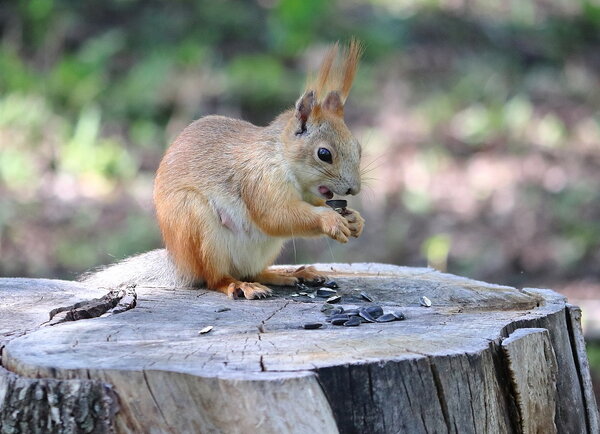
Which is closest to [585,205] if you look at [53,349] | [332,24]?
[332,24]

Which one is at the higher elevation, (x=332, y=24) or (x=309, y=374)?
(x=332, y=24)

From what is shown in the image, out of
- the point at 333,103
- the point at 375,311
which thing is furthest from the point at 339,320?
the point at 333,103

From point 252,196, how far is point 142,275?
0.49m

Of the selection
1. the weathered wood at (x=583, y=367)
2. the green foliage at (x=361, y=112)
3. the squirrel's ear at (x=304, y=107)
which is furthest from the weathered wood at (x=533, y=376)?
the green foliage at (x=361, y=112)

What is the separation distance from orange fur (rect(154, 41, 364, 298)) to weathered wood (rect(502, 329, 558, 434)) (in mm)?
882

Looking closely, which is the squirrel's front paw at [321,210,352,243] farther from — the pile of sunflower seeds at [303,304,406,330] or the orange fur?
the pile of sunflower seeds at [303,304,406,330]

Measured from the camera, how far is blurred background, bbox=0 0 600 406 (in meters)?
6.00

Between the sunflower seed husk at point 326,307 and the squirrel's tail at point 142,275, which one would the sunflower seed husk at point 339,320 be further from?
the squirrel's tail at point 142,275

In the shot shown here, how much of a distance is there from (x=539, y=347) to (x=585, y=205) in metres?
4.24

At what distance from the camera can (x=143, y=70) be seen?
7.80 meters

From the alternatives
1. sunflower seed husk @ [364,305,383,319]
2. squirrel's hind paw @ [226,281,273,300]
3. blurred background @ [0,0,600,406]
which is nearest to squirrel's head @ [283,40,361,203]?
squirrel's hind paw @ [226,281,273,300]

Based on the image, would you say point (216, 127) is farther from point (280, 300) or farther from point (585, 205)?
point (585, 205)

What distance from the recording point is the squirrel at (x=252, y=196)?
318cm

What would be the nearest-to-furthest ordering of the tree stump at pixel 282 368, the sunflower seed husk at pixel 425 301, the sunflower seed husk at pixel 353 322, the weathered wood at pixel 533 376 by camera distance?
the tree stump at pixel 282 368, the weathered wood at pixel 533 376, the sunflower seed husk at pixel 353 322, the sunflower seed husk at pixel 425 301
